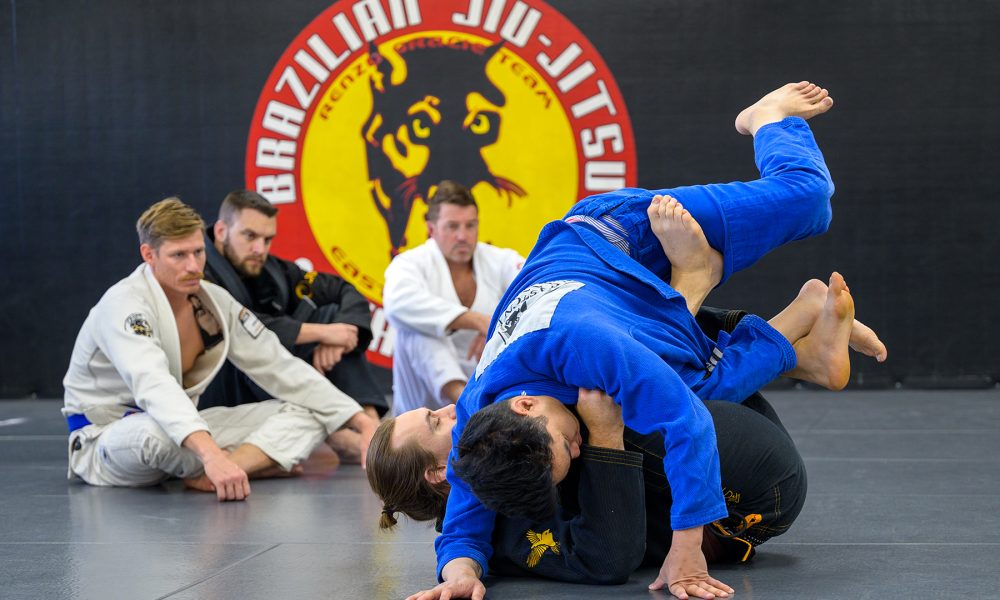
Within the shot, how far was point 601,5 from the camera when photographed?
464 centimetres

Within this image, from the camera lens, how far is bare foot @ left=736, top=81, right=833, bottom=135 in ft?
7.36

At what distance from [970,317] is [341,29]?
9.52 feet

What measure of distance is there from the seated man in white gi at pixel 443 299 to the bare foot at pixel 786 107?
1370mm

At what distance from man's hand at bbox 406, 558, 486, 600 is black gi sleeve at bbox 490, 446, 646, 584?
126 millimetres

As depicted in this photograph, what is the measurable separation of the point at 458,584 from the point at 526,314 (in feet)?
1.36

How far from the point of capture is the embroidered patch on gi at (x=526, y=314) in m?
1.65

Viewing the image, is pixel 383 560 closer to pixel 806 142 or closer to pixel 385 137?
pixel 806 142

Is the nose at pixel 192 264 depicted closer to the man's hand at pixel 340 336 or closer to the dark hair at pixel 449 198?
the man's hand at pixel 340 336

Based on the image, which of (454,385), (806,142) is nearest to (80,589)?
(806,142)

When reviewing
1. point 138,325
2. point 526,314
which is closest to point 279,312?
point 138,325

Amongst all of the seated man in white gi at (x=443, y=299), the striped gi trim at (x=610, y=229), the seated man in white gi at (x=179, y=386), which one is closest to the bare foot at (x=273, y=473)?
the seated man in white gi at (x=179, y=386)

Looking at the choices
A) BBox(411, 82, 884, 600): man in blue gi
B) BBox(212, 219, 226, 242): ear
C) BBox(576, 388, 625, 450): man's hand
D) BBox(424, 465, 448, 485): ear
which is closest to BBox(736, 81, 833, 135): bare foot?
BBox(411, 82, 884, 600): man in blue gi

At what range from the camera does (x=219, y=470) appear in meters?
2.54

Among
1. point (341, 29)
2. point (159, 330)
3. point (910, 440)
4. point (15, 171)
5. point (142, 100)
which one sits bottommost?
point (910, 440)
